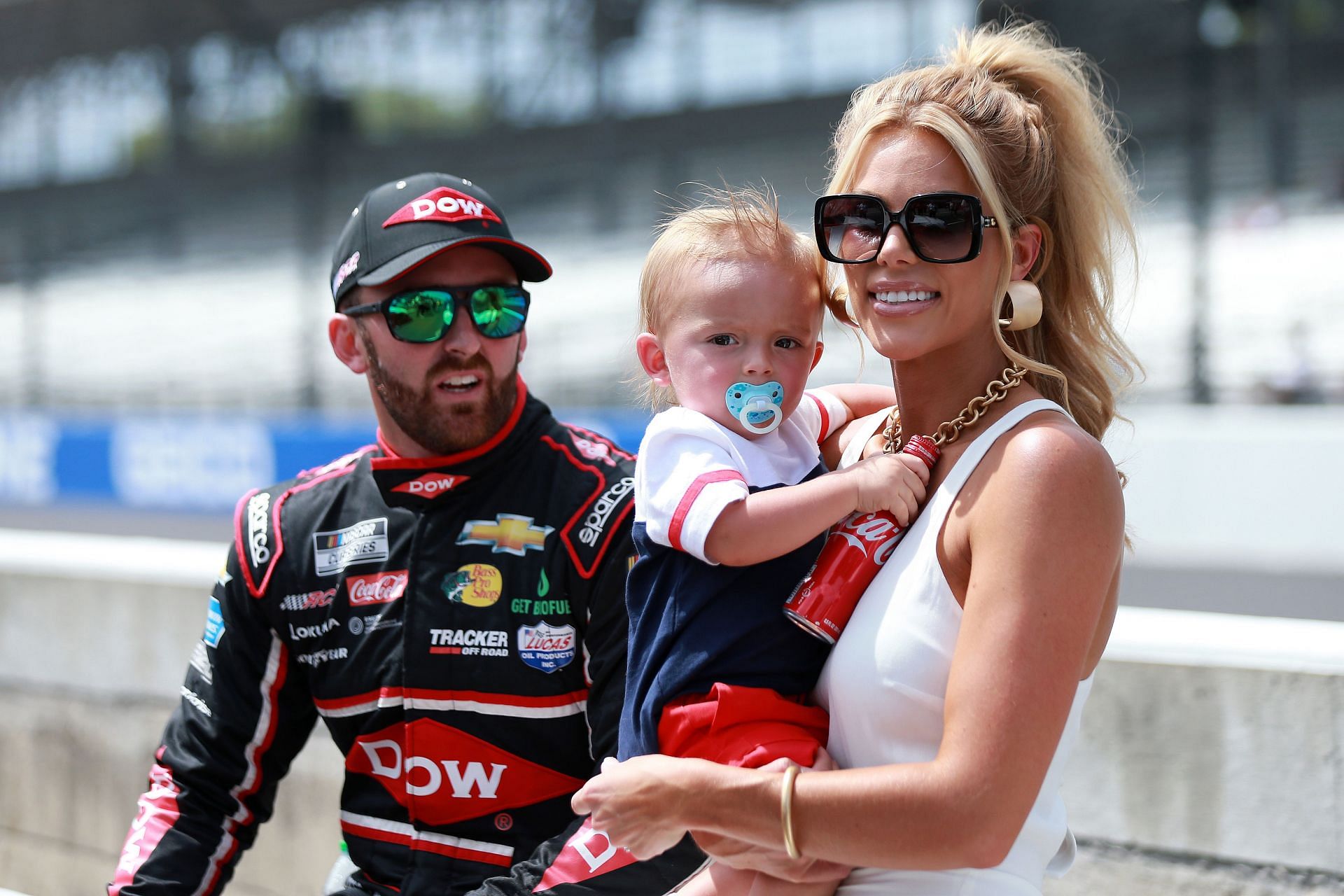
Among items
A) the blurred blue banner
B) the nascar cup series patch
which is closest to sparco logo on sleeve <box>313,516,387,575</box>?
the nascar cup series patch

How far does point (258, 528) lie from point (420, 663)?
0.47 metres

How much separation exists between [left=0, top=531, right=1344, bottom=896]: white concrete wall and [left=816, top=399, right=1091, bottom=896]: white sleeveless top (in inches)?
40.5

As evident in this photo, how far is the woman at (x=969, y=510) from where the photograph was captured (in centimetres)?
166

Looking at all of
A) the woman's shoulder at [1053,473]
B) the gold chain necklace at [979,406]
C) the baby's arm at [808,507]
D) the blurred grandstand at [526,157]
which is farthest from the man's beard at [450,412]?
the blurred grandstand at [526,157]

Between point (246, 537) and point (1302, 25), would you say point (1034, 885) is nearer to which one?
point (246, 537)

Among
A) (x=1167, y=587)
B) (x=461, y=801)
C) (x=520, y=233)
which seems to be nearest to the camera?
(x=461, y=801)

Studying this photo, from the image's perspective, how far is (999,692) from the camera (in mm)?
1646

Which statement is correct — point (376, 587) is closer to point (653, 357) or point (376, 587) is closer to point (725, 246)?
point (653, 357)

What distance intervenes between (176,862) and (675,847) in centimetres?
103

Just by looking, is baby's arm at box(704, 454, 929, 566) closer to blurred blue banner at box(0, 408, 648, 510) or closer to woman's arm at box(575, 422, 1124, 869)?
woman's arm at box(575, 422, 1124, 869)

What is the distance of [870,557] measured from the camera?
1874 millimetres

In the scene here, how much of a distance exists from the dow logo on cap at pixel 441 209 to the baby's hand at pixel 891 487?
1.10 m

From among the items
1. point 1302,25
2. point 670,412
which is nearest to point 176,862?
point 670,412

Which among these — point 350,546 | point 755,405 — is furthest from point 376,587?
point 755,405
